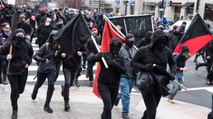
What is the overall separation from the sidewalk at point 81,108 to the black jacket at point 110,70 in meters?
1.25

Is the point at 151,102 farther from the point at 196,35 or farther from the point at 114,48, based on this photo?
the point at 196,35

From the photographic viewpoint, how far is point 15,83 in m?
7.15

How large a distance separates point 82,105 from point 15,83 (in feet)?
6.41

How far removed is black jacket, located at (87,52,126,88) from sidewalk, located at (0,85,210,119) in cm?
125

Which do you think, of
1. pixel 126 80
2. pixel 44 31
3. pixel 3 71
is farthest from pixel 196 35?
pixel 44 31

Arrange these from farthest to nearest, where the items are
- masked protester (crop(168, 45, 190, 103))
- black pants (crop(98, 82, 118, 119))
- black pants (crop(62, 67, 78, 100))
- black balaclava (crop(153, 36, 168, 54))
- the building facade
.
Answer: the building facade < masked protester (crop(168, 45, 190, 103)) < black pants (crop(62, 67, 78, 100)) < black pants (crop(98, 82, 118, 119)) < black balaclava (crop(153, 36, 168, 54))

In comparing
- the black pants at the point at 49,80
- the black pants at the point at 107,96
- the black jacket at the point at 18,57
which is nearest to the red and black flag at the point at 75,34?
the black pants at the point at 49,80

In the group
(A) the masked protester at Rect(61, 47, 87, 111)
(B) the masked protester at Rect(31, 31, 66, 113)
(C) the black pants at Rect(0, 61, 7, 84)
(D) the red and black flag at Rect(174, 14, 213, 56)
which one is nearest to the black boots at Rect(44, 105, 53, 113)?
(B) the masked protester at Rect(31, 31, 66, 113)

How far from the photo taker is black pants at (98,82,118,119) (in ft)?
21.9

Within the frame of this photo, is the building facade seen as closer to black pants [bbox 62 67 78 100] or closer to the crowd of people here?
black pants [bbox 62 67 78 100]

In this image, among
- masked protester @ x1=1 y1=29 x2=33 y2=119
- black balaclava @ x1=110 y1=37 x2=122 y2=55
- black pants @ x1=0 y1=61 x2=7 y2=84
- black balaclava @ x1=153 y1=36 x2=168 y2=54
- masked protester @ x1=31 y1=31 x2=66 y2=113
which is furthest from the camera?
black pants @ x1=0 y1=61 x2=7 y2=84

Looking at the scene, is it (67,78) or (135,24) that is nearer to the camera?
(67,78)

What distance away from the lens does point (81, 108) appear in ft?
27.3

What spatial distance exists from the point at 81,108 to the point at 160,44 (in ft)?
9.35
